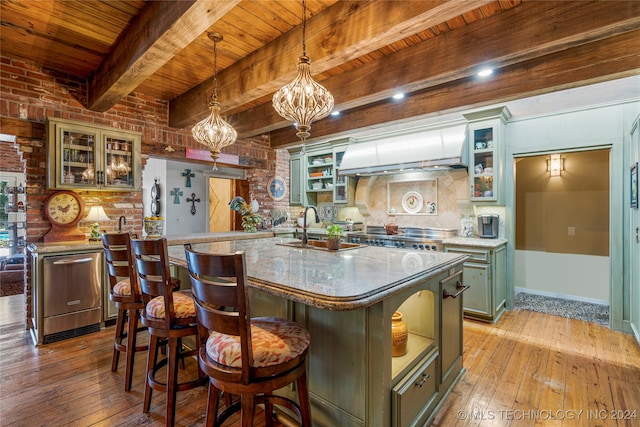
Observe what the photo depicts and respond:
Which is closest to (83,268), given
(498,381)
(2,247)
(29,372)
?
(29,372)

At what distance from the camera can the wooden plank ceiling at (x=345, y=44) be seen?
1.80 meters

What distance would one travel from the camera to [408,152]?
4203mm

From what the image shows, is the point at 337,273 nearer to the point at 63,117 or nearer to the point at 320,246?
the point at 320,246

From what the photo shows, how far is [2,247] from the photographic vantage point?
20.4 ft

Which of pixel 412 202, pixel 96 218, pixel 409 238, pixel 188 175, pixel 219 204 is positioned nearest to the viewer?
pixel 96 218

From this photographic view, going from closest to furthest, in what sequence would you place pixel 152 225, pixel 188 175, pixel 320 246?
pixel 320 246
pixel 152 225
pixel 188 175

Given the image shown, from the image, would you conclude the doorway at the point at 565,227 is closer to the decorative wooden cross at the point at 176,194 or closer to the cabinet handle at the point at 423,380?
the cabinet handle at the point at 423,380

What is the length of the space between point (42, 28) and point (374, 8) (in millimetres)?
2648

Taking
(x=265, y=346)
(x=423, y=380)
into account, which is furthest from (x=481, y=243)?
(x=265, y=346)

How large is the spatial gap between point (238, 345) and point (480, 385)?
189cm

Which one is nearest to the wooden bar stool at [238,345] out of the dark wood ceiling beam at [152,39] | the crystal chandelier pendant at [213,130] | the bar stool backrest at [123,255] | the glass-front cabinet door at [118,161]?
the bar stool backrest at [123,255]

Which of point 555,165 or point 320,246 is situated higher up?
point 555,165

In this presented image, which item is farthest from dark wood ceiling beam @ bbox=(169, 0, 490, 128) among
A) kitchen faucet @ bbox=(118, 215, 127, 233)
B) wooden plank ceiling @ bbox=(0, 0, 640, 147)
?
kitchen faucet @ bbox=(118, 215, 127, 233)

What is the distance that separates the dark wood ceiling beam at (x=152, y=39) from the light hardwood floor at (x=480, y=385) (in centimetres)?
235
